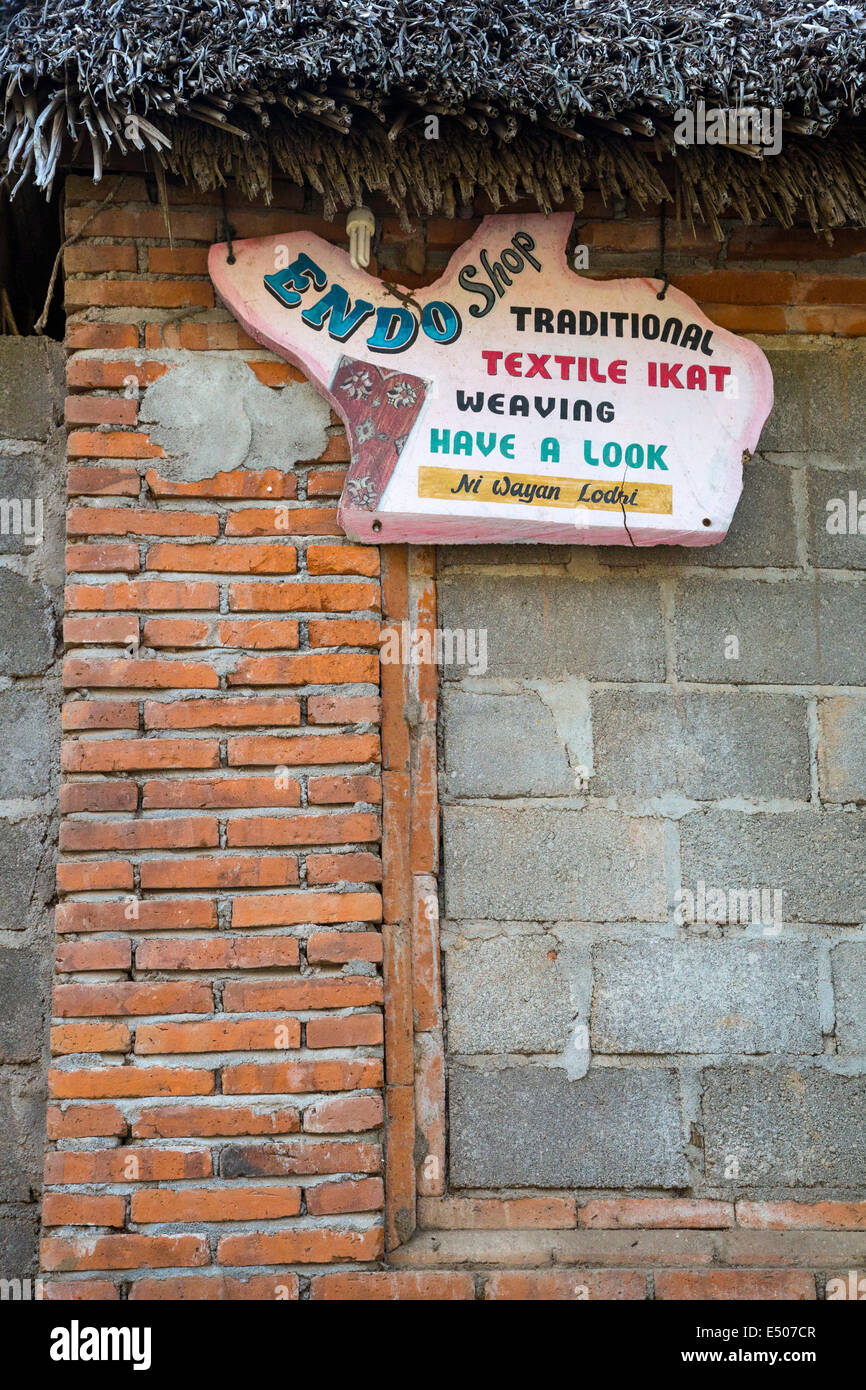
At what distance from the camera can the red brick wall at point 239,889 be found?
268 centimetres

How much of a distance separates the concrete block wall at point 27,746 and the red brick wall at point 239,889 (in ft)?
0.89

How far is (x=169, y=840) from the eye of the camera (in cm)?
283

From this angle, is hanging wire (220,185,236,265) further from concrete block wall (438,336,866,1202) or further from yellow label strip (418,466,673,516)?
concrete block wall (438,336,866,1202)

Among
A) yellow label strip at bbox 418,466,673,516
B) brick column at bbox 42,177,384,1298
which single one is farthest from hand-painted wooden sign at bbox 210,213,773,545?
brick column at bbox 42,177,384,1298

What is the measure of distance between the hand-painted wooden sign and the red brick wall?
114mm

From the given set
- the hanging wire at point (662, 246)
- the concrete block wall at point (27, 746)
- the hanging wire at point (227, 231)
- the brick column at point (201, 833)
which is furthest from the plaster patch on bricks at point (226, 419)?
the hanging wire at point (662, 246)

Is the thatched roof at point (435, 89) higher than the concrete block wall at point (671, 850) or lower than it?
higher

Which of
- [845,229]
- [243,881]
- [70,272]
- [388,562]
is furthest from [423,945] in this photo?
[845,229]

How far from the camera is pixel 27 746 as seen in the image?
10.2 feet

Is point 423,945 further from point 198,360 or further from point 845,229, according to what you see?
point 845,229

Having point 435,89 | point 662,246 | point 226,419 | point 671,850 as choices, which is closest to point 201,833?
point 226,419

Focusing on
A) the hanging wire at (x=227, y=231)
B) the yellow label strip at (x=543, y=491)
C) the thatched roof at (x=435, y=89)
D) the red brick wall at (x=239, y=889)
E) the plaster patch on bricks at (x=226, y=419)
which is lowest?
the red brick wall at (x=239, y=889)

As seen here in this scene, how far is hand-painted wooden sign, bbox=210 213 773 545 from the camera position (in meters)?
3.00

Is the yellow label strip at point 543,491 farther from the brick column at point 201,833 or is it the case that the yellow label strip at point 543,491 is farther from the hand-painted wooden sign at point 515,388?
the brick column at point 201,833
